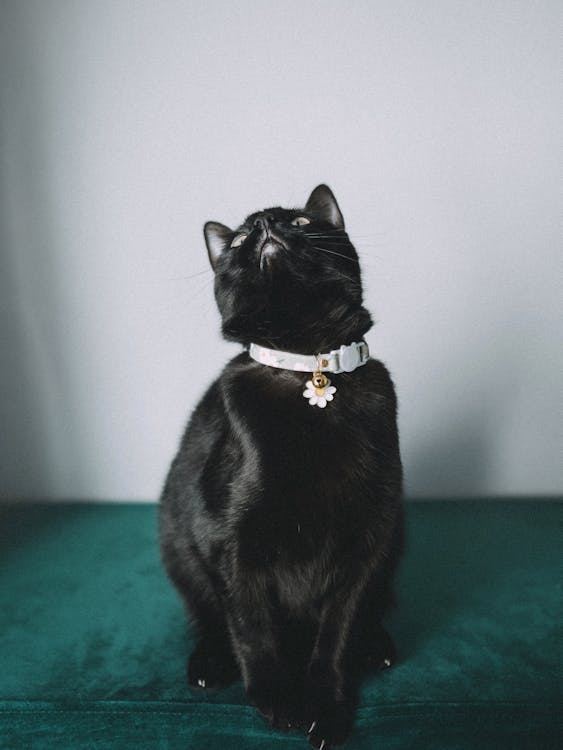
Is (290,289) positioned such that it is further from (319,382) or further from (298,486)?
(298,486)

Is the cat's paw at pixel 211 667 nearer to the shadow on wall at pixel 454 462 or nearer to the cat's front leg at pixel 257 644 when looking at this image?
the cat's front leg at pixel 257 644

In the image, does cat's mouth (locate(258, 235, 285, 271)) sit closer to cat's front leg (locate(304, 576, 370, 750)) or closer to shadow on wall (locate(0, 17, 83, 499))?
cat's front leg (locate(304, 576, 370, 750))

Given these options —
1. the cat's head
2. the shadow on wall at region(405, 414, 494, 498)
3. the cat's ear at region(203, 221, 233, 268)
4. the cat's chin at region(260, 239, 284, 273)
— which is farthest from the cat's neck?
the shadow on wall at region(405, 414, 494, 498)

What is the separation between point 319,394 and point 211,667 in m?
0.47

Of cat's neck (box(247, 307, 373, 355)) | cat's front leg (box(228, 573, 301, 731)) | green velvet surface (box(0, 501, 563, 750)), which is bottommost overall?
green velvet surface (box(0, 501, 563, 750))

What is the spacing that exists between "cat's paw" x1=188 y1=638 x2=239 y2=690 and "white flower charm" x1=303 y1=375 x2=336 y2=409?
0.45 meters

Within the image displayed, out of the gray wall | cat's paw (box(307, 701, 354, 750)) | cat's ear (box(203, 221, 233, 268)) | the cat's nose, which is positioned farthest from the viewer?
the gray wall

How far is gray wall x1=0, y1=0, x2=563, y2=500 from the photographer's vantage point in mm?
1377

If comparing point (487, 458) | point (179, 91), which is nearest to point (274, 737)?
point (487, 458)

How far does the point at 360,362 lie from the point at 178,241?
71 centimetres

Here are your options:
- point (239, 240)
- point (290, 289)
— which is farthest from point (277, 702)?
point (239, 240)

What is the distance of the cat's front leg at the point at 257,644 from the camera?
879mm

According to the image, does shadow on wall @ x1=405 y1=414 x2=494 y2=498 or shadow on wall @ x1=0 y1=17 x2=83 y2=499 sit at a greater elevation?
shadow on wall @ x1=0 y1=17 x2=83 y2=499

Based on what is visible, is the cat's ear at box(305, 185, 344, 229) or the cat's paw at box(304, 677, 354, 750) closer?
the cat's paw at box(304, 677, 354, 750)
